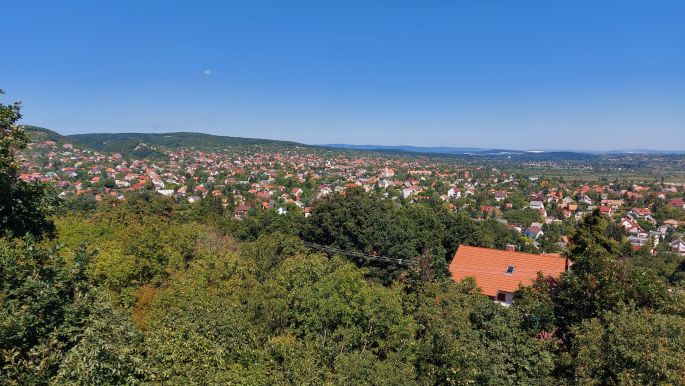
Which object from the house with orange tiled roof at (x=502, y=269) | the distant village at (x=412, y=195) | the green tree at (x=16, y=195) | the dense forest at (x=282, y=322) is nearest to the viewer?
the dense forest at (x=282, y=322)

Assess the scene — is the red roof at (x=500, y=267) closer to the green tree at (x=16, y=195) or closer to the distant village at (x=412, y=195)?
the green tree at (x=16, y=195)

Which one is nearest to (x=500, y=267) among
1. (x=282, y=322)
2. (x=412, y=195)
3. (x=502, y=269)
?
(x=502, y=269)

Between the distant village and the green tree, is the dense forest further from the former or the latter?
the distant village

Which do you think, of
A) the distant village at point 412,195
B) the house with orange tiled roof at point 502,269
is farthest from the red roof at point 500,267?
the distant village at point 412,195

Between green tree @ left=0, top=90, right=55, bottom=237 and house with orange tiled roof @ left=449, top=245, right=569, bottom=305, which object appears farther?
house with orange tiled roof @ left=449, top=245, right=569, bottom=305

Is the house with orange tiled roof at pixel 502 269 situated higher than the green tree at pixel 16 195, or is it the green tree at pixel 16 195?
the green tree at pixel 16 195

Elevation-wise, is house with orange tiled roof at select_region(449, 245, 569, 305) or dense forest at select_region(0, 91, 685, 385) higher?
dense forest at select_region(0, 91, 685, 385)

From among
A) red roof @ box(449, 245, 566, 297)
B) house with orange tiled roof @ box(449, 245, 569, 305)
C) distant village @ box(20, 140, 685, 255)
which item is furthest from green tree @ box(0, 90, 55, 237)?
distant village @ box(20, 140, 685, 255)

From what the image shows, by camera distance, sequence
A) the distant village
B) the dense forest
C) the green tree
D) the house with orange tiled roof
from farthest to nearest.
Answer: the distant village < the house with orange tiled roof < the green tree < the dense forest
